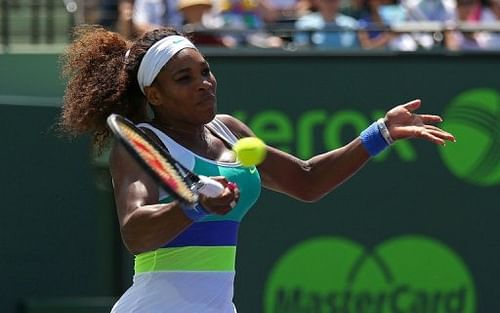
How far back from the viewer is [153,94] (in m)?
3.69

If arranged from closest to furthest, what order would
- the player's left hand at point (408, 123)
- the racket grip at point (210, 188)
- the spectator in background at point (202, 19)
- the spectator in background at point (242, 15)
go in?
the racket grip at point (210, 188) → the player's left hand at point (408, 123) → the spectator in background at point (202, 19) → the spectator in background at point (242, 15)

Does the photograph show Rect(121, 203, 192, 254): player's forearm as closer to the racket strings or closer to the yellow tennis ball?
the racket strings

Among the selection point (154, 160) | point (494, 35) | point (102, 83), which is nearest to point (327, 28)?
point (494, 35)

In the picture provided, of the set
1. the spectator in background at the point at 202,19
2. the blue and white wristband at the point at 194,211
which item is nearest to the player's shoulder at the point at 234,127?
the blue and white wristband at the point at 194,211

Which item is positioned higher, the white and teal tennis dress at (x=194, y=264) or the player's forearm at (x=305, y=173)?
the player's forearm at (x=305, y=173)

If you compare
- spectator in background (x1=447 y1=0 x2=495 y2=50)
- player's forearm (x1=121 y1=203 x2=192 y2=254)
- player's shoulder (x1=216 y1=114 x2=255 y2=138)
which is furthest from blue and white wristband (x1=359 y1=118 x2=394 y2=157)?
spectator in background (x1=447 y1=0 x2=495 y2=50)

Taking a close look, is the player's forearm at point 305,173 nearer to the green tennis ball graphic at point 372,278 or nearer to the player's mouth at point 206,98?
the player's mouth at point 206,98

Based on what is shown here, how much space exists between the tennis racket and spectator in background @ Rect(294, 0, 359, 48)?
431 centimetres

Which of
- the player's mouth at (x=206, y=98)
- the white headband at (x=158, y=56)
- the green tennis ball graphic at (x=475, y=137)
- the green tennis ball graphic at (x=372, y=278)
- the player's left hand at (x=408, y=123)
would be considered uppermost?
the white headband at (x=158, y=56)

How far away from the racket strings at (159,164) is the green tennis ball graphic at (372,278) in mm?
4233

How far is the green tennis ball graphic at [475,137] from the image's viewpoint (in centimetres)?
755

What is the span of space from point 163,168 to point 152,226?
0.16 m

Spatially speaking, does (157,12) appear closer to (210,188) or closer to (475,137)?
(475,137)

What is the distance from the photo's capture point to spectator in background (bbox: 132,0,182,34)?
27.3 feet
